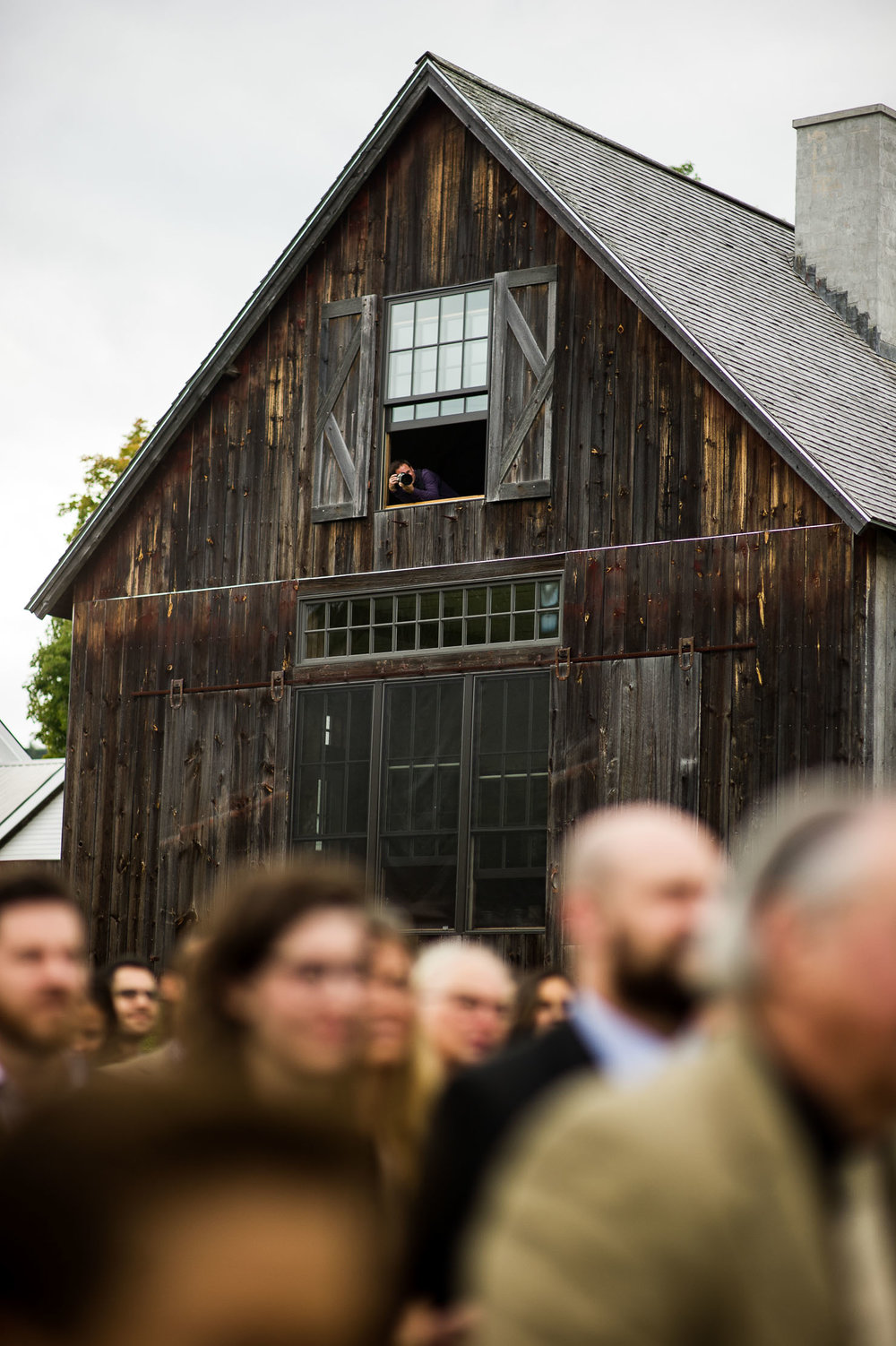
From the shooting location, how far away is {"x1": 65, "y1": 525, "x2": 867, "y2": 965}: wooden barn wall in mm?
14414

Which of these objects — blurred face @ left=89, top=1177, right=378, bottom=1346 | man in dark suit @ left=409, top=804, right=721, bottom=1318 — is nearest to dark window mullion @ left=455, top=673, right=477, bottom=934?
man in dark suit @ left=409, top=804, right=721, bottom=1318

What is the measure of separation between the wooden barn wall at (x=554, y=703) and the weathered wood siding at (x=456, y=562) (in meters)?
0.02

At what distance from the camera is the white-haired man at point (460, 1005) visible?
5.44 meters

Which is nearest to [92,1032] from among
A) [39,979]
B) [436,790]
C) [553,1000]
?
[553,1000]

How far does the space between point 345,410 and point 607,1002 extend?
1404cm

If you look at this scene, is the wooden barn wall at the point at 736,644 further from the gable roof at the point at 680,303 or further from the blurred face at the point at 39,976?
the blurred face at the point at 39,976

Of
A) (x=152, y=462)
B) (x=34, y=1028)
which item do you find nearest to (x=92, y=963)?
(x=152, y=462)

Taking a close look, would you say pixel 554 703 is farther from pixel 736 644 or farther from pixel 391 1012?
pixel 391 1012

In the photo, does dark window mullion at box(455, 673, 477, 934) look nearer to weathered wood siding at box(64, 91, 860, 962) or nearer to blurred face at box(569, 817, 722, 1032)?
weathered wood siding at box(64, 91, 860, 962)

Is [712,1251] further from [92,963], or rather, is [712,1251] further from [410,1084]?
[92,963]

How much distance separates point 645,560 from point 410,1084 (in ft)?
36.9

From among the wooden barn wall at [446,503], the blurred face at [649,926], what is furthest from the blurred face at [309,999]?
the wooden barn wall at [446,503]

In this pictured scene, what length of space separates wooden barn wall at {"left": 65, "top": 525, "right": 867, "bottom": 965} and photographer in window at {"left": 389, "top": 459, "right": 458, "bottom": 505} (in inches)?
47.6

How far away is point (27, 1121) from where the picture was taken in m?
1.38
